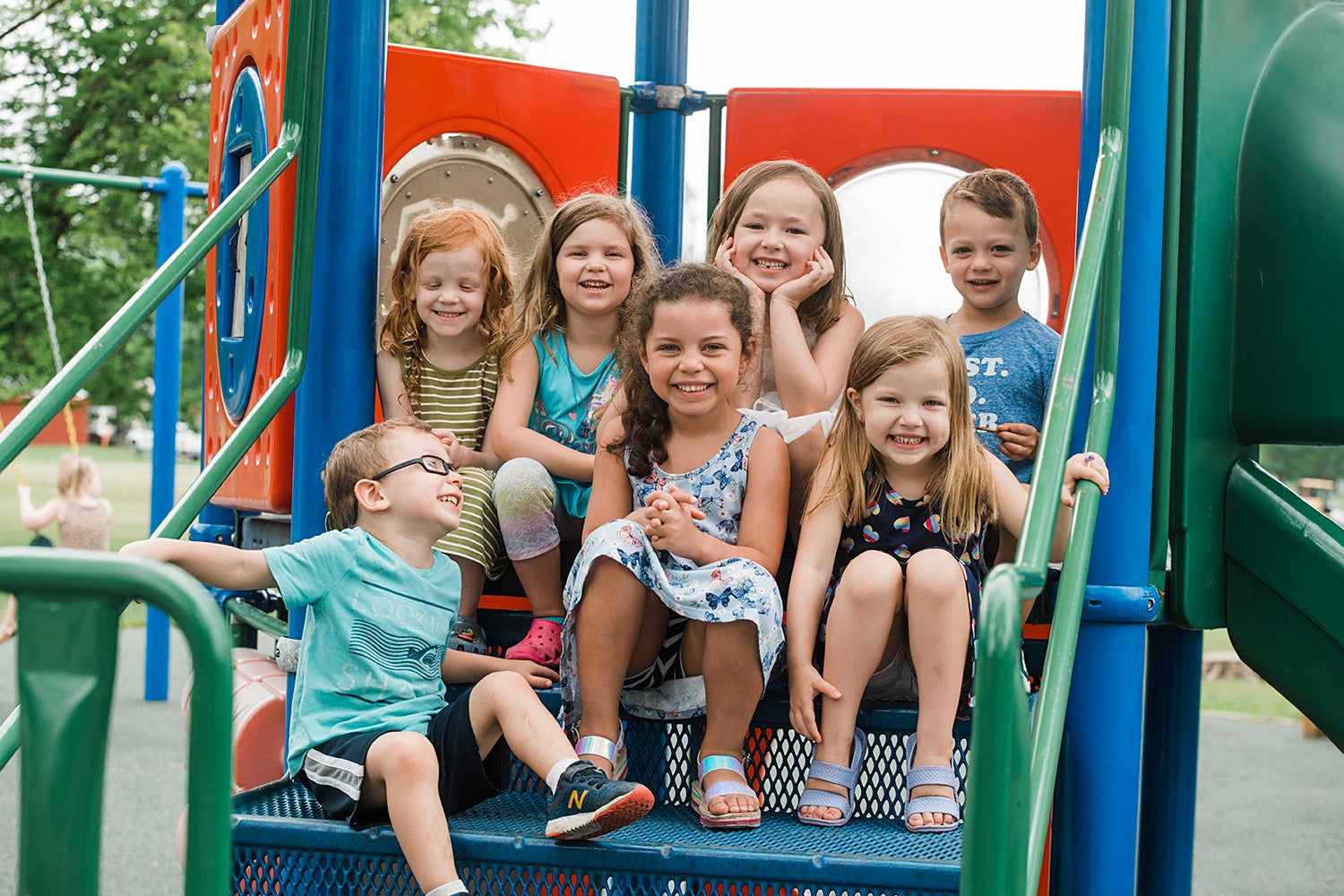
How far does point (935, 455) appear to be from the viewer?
2424 millimetres

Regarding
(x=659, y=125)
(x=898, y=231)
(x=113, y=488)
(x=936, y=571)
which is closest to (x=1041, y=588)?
(x=936, y=571)

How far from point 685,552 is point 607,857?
579mm

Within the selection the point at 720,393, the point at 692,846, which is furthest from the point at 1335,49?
the point at 692,846

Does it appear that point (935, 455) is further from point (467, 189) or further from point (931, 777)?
point (467, 189)

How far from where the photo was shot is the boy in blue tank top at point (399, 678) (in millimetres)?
1965

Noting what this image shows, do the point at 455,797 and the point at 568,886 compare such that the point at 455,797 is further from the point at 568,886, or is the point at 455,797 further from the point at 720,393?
the point at 720,393

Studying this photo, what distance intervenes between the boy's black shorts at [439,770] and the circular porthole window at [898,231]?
232cm

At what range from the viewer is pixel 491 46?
43.1 feet

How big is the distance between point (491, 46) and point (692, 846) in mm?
12187

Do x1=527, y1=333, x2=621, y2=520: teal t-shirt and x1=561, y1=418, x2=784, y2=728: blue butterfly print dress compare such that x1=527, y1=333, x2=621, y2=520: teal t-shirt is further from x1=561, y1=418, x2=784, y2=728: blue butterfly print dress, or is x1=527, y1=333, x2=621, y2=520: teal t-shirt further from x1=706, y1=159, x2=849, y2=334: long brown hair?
x1=561, y1=418, x2=784, y2=728: blue butterfly print dress

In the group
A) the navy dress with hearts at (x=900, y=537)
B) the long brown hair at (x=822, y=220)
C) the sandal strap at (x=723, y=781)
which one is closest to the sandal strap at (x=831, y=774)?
the sandal strap at (x=723, y=781)

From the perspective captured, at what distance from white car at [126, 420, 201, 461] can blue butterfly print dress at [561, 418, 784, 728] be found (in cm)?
2874

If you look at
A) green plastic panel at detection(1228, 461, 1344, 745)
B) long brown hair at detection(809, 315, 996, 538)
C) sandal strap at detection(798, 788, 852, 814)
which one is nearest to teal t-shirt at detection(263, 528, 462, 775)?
sandal strap at detection(798, 788, 852, 814)

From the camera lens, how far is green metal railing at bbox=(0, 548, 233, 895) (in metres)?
1.18
